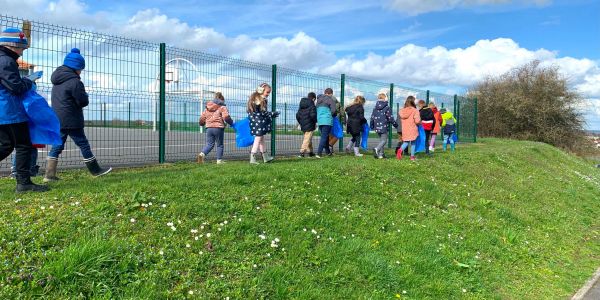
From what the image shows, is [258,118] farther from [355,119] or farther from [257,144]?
[355,119]

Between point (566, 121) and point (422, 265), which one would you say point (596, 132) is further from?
point (422, 265)

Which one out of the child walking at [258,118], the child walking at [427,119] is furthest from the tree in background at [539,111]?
the child walking at [258,118]

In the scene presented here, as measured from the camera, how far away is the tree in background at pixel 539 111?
33.2 metres

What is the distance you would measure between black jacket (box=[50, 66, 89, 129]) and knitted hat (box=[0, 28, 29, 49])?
1042mm

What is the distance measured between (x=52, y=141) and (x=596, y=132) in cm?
3945

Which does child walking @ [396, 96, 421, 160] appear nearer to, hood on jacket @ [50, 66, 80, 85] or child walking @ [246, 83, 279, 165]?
child walking @ [246, 83, 279, 165]

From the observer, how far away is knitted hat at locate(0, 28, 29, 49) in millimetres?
4922

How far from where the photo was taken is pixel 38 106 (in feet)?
16.9

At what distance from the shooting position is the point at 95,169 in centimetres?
643

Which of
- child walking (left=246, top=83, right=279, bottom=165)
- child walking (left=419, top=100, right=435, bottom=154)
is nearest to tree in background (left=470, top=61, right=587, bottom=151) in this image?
child walking (left=419, top=100, right=435, bottom=154)

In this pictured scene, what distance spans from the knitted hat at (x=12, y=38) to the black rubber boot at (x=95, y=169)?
1.82m

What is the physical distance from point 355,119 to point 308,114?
143cm

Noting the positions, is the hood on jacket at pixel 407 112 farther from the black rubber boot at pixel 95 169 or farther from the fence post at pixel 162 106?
the black rubber boot at pixel 95 169

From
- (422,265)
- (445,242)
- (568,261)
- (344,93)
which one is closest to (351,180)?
(445,242)
